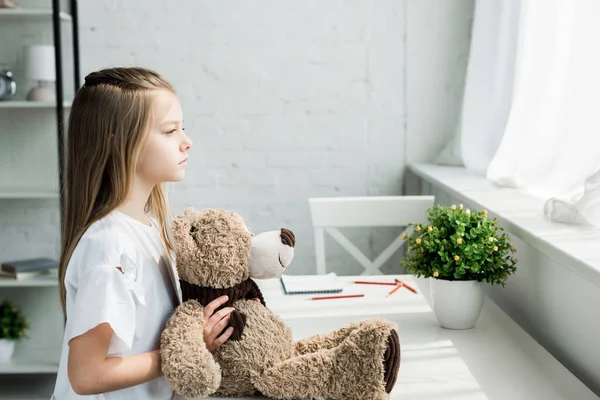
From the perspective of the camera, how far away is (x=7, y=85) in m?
2.82

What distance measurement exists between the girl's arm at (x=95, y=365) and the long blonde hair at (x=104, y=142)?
0.18 metres

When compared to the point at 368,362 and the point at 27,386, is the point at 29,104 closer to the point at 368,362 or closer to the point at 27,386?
the point at 27,386

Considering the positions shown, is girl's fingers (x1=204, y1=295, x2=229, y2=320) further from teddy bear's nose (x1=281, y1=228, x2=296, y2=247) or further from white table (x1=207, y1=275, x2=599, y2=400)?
white table (x1=207, y1=275, x2=599, y2=400)

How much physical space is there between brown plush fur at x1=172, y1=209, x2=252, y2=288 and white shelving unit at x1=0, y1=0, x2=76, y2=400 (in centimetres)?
195

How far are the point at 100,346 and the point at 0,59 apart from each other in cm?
228

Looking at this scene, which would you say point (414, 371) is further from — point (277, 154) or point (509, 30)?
point (277, 154)

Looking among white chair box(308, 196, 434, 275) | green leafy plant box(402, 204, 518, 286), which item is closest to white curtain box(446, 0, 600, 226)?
green leafy plant box(402, 204, 518, 286)

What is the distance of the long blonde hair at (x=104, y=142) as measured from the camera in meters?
1.07

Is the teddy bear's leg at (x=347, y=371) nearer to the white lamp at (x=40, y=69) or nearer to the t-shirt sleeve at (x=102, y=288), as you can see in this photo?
the t-shirt sleeve at (x=102, y=288)

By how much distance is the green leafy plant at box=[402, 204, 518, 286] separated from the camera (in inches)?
55.0

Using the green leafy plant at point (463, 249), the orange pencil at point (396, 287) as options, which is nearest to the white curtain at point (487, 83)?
the orange pencil at point (396, 287)

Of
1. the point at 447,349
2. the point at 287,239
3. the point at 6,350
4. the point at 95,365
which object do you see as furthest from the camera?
the point at 6,350

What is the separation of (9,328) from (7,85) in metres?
0.97

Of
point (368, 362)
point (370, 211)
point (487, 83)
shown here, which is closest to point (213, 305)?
point (368, 362)
